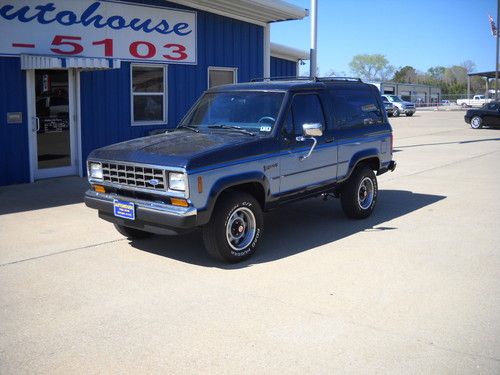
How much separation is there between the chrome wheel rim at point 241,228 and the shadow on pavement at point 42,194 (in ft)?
13.3

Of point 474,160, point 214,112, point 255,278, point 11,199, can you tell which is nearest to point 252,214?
point 255,278

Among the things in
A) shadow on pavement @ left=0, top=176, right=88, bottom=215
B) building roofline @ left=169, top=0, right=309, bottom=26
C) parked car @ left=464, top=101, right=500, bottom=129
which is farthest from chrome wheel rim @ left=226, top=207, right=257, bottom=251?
parked car @ left=464, top=101, right=500, bottom=129

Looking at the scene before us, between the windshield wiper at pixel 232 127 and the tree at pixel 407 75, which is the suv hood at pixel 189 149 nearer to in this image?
the windshield wiper at pixel 232 127

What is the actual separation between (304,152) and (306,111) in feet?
1.87

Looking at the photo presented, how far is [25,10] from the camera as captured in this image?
10562 millimetres

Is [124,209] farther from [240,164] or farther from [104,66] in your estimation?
[104,66]

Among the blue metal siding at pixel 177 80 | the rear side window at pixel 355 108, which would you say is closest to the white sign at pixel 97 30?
the blue metal siding at pixel 177 80

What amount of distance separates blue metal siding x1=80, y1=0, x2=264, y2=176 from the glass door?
0.27m

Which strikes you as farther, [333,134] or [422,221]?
[422,221]

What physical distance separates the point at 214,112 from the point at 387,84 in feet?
196

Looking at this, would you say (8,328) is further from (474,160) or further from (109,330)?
(474,160)

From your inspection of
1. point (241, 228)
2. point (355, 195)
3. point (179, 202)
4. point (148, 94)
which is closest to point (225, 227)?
point (241, 228)

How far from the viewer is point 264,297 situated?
5.27m

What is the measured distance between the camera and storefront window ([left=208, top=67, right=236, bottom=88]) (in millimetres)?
14406
